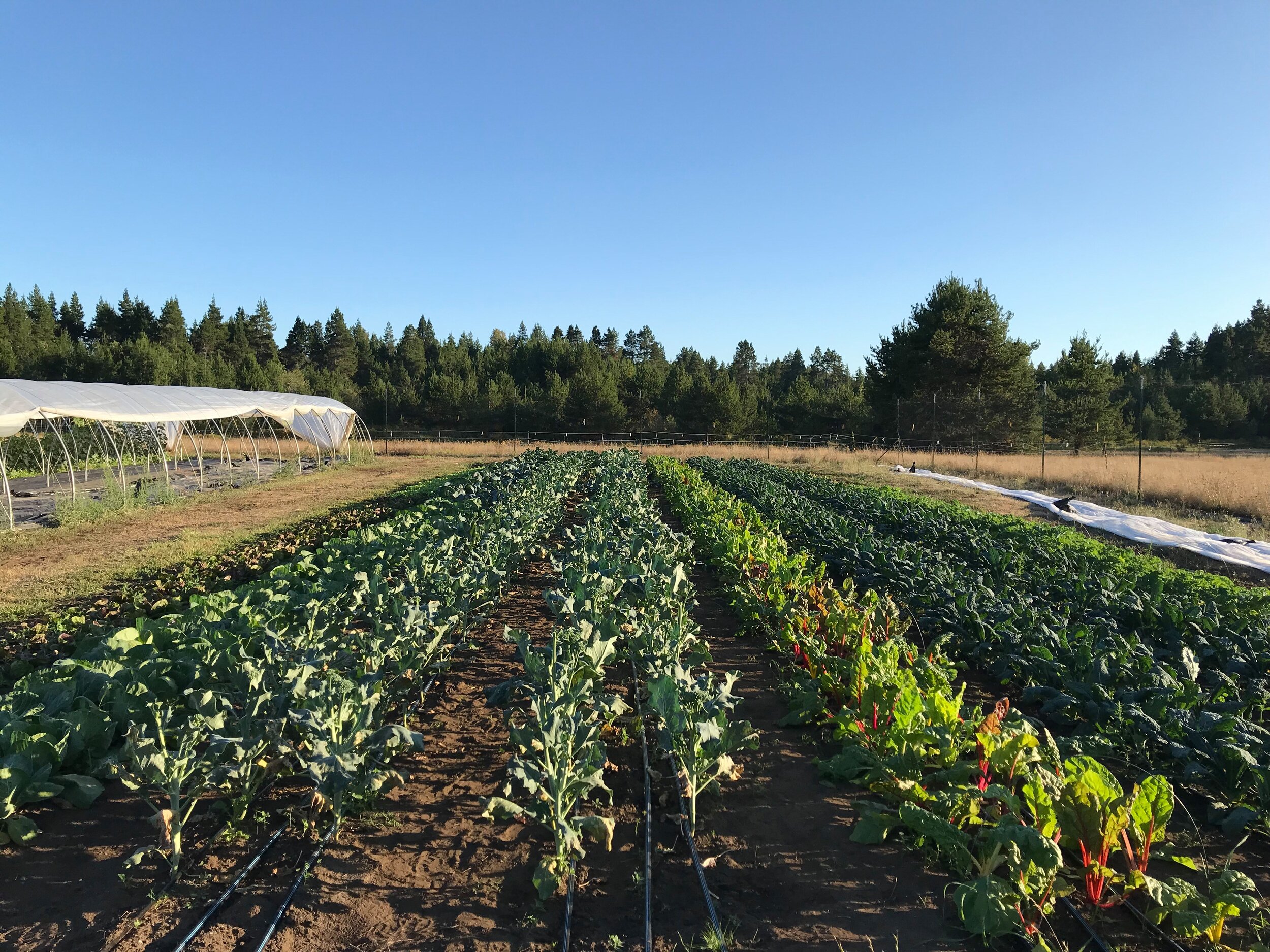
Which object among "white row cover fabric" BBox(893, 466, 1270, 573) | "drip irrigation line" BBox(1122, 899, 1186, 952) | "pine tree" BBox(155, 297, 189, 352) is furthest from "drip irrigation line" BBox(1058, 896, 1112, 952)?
"pine tree" BBox(155, 297, 189, 352)

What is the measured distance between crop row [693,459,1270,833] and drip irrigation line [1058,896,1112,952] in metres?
0.94

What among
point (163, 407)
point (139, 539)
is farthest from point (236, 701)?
point (163, 407)

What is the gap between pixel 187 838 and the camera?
3496 mm

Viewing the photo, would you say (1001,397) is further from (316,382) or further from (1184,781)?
(316,382)

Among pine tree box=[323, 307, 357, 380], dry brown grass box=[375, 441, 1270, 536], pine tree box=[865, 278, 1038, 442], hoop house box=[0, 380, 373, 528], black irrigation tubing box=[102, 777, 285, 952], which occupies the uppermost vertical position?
pine tree box=[323, 307, 357, 380]

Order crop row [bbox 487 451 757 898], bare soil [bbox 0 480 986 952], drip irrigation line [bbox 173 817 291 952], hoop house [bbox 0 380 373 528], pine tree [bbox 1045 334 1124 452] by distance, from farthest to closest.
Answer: pine tree [bbox 1045 334 1124 452] → hoop house [bbox 0 380 373 528] → crop row [bbox 487 451 757 898] → bare soil [bbox 0 480 986 952] → drip irrigation line [bbox 173 817 291 952]

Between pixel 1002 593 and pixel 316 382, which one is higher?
pixel 316 382

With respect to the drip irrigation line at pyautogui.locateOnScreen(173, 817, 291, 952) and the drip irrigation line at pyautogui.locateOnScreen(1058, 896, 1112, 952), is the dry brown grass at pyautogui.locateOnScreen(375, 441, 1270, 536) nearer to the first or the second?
the drip irrigation line at pyautogui.locateOnScreen(1058, 896, 1112, 952)

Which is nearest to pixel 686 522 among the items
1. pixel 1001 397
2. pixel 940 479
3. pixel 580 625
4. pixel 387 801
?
pixel 580 625

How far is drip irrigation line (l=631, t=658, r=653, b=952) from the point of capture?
2.81m

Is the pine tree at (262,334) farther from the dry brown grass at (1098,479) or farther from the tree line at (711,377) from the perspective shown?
the dry brown grass at (1098,479)

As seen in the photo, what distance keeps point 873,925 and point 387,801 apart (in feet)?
8.62

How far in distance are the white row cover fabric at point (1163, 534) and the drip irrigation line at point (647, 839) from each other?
9.14m

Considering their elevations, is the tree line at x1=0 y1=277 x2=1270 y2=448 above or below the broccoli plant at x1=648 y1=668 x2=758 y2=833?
above
